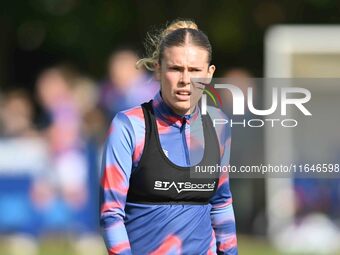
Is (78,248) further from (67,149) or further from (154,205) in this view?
(154,205)

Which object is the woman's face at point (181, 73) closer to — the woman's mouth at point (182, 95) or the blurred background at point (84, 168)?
the woman's mouth at point (182, 95)

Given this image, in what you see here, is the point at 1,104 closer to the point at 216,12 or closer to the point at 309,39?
the point at 309,39

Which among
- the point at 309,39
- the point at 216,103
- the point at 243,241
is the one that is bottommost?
the point at 243,241

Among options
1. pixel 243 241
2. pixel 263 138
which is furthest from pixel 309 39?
pixel 243 241

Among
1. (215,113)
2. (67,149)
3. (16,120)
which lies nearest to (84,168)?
(67,149)

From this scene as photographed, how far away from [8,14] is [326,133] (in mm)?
10410

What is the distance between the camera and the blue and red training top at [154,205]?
5.68m

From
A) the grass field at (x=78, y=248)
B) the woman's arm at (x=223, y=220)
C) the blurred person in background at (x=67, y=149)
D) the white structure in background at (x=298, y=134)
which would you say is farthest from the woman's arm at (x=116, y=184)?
the blurred person in background at (x=67, y=149)

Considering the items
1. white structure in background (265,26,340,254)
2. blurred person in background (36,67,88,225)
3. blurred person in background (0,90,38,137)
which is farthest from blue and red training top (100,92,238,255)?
blurred person in background (0,90,38,137)

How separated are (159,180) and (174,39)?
0.68 meters

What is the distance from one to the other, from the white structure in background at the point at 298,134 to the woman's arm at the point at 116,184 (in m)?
5.71

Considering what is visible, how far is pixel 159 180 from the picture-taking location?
18.8ft

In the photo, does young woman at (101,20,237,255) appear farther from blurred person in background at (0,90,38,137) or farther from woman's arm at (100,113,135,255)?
blurred person in background at (0,90,38,137)

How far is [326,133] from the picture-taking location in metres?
13.0
